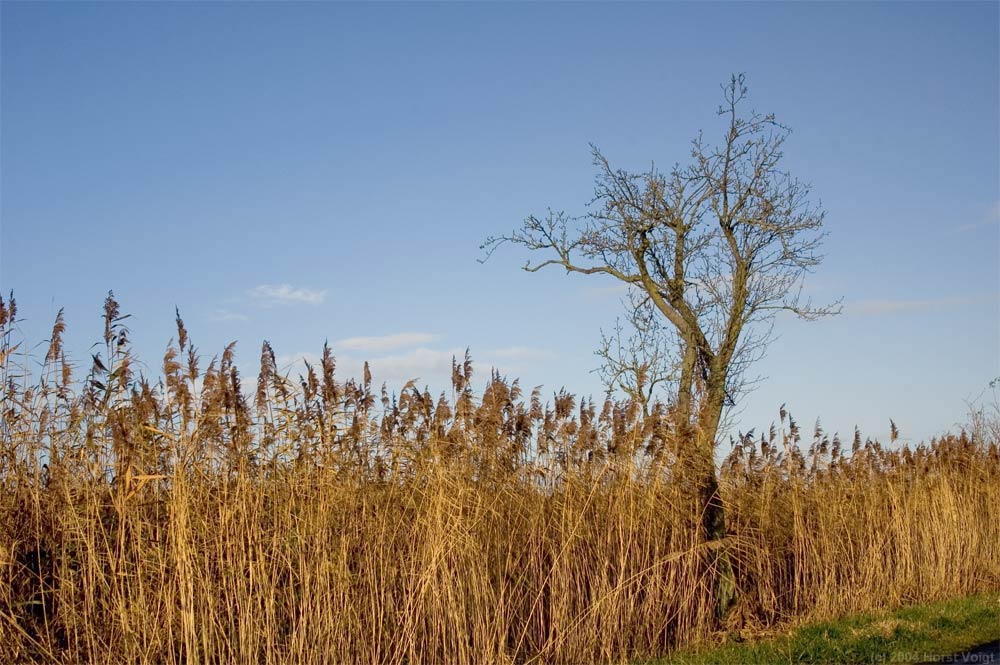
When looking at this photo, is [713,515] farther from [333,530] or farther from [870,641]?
[333,530]

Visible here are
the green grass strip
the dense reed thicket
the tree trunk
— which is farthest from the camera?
the tree trunk

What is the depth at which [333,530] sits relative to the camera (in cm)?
642

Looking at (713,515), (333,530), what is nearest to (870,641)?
(713,515)

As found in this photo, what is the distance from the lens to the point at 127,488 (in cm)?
599

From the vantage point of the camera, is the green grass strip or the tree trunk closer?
the green grass strip

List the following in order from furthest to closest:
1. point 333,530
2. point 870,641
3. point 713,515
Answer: point 713,515
point 870,641
point 333,530

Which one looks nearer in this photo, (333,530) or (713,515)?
(333,530)

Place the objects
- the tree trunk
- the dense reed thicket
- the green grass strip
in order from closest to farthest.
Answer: the dense reed thicket < the green grass strip < the tree trunk

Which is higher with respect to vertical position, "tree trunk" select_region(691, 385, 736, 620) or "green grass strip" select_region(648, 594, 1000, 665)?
"tree trunk" select_region(691, 385, 736, 620)

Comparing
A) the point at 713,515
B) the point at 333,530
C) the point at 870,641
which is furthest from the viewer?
the point at 713,515

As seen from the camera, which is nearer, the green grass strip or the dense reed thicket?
the dense reed thicket

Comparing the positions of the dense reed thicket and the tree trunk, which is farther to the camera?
the tree trunk

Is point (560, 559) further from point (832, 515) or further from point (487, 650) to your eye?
point (832, 515)

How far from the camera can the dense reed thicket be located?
591cm
